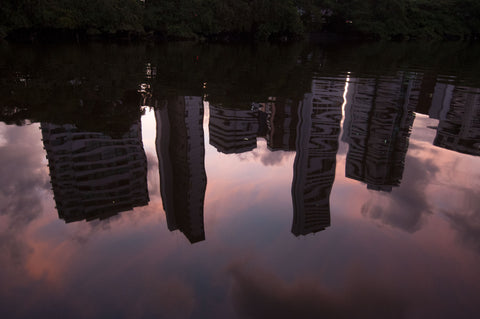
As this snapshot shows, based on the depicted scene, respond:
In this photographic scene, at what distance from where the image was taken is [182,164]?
7.88 meters

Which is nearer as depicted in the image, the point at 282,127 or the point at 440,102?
the point at 282,127

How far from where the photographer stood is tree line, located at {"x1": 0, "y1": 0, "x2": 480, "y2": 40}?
4434 centimetres

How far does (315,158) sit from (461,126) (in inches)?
256

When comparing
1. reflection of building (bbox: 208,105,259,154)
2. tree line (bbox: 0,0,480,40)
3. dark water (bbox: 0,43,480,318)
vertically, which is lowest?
dark water (bbox: 0,43,480,318)

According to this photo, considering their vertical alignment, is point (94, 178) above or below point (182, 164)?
above

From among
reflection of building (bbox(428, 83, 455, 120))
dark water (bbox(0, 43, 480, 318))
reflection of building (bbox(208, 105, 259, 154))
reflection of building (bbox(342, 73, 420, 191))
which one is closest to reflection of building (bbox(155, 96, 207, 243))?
dark water (bbox(0, 43, 480, 318))

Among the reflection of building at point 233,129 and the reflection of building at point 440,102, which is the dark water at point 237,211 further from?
the reflection of building at point 440,102

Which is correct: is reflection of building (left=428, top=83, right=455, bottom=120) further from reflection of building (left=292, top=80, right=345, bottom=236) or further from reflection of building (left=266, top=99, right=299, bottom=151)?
reflection of building (left=266, top=99, right=299, bottom=151)

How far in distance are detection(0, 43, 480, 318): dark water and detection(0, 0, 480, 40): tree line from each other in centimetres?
3963

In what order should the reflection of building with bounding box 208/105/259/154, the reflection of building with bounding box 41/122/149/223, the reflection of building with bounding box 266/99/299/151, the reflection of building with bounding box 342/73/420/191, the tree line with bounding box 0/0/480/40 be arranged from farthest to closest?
the tree line with bounding box 0/0/480/40 < the reflection of building with bounding box 266/99/299/151 < the reflection of building with bounding box 208/105/259/154 < the reflection of building with bounding box 342/73/420/191 < the reflection of building with bounding box 41/122/149/223

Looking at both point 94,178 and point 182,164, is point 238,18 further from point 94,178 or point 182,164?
point 94,178

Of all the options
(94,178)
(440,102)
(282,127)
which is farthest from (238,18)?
(94,178)

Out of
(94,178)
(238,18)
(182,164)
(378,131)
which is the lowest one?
(182,164)

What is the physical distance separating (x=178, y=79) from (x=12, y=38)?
4160 cm
